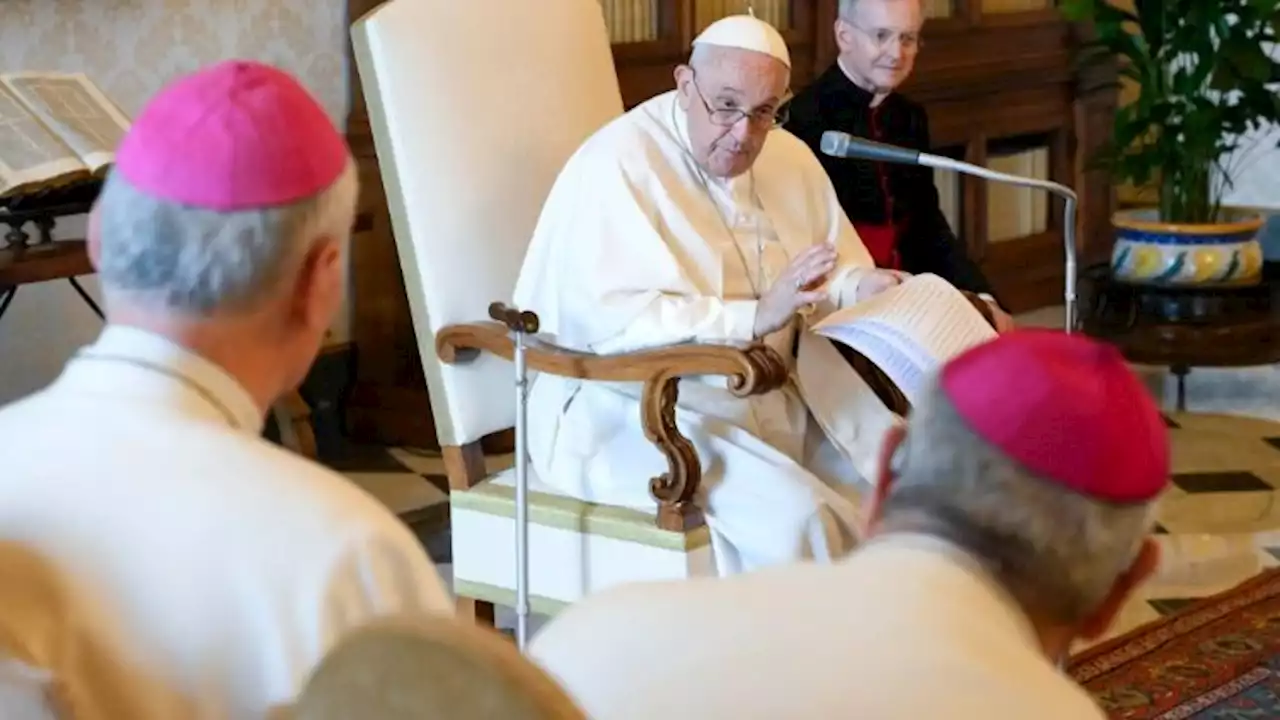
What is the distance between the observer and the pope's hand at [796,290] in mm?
2805

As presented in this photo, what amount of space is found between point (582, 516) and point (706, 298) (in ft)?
1.31

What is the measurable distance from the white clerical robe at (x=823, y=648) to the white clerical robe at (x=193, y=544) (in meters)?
0.25

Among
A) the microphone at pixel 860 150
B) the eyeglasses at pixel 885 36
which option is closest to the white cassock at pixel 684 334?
the microphone at pixel 860 150

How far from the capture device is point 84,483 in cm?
132

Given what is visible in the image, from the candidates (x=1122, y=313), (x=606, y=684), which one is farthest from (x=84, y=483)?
(x=1122, y=313)

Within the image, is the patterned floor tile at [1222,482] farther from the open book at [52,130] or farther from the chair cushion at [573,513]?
the open book at [52,130]

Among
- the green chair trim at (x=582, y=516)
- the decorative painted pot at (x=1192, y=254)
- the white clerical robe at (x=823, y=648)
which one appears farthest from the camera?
the decorative painted pot at (x=1192, y=254)

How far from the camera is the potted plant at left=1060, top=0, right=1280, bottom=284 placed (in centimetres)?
557

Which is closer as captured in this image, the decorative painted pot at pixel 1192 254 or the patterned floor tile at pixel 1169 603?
the patterned floor tile at pixel 1169 603

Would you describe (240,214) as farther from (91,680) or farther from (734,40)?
(734,40)

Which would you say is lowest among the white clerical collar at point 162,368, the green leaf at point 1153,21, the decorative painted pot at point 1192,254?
the decorative painted pot at point 1192,254

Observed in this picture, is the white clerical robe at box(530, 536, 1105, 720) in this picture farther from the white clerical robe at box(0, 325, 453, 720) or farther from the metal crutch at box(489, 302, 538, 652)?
the metal crutch at box(489, 302, 538, 652)

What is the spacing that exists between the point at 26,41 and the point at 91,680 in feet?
9.93

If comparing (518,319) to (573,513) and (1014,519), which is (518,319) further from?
(1014,519)
